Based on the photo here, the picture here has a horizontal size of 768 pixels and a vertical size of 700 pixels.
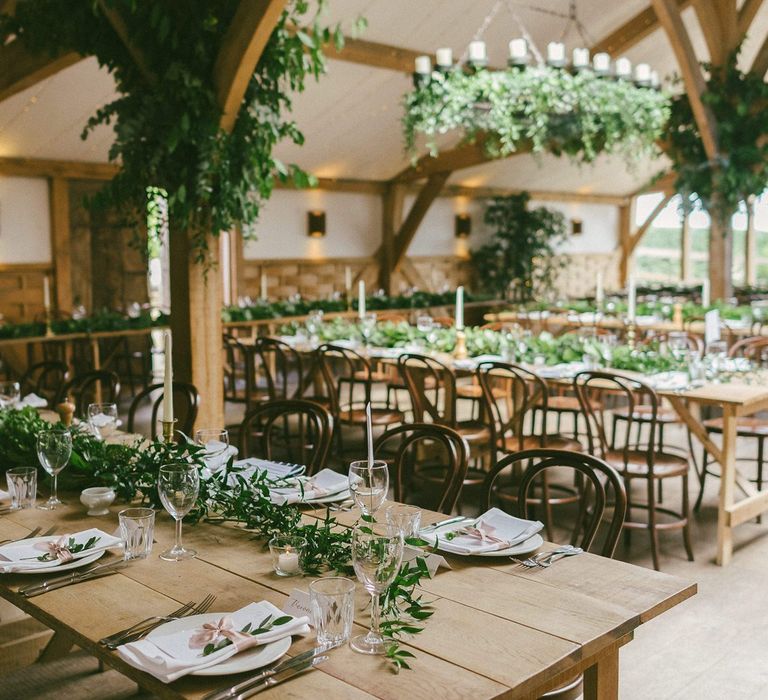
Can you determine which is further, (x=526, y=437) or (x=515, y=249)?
(x=515, y=249)

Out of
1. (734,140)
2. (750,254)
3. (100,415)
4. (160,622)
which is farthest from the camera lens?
(750,254)

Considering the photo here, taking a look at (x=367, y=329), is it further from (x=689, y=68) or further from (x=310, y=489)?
(x=689, y=68)

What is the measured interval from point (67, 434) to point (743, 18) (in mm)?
9038

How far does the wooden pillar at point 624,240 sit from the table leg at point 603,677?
17.1 metres

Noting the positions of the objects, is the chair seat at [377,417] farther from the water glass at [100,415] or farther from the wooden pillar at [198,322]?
the water glass at [100,415]

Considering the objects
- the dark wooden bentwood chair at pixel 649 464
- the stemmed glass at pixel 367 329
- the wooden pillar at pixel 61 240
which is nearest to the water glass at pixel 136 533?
the dark wooden bentwood chair at pixel 649 464

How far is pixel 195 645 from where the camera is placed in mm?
1660

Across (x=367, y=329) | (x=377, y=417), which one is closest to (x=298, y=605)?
(x=377, y=417)

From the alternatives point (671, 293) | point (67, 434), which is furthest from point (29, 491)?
point (671, 293)

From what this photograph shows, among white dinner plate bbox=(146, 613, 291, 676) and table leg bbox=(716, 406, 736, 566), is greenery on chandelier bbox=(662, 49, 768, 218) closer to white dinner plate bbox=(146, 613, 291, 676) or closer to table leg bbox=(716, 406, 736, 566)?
table leg bbox=(716, 406, 736, 566)

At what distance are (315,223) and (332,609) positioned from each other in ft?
37.7

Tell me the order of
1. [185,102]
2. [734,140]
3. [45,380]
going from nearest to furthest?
[185,102] < [45,380] < [734,140]

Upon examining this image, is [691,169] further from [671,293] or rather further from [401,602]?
[401,602]

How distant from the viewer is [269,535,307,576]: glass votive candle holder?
2.07m
